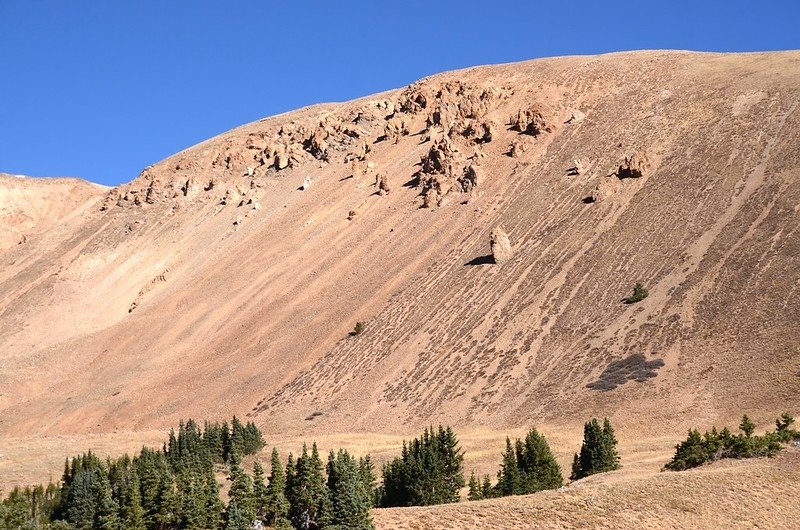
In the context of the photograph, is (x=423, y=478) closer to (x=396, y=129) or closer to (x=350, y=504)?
(x=350, y=504)

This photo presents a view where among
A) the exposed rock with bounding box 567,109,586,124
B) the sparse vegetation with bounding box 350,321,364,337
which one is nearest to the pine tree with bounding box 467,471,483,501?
the sparse vegetation with bounding box 350,321,364,337

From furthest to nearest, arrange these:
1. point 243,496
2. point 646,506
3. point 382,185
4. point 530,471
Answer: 1. point 382,185
2. point 530,471
3. point 646,506
4. point 243,496

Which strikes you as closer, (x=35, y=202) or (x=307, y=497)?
(x=307, y=497)

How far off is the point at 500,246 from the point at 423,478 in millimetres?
32598

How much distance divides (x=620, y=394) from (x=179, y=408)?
28.5m

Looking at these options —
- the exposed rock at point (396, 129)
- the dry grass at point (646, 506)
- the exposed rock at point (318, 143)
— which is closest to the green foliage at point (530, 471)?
the dry grass at point (646, 506)

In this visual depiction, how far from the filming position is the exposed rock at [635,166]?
62.4 metres

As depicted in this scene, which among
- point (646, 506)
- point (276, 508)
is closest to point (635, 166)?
point (646, 506)

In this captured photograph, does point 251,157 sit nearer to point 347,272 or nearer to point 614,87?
point 347,272

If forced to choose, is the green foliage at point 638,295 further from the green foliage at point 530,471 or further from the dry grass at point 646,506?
the dry grass at point 646,506

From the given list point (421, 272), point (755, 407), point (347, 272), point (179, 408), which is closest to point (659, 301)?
point (755, 407)

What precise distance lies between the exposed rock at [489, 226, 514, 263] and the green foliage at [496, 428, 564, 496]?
29.1m

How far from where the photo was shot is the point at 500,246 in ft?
198

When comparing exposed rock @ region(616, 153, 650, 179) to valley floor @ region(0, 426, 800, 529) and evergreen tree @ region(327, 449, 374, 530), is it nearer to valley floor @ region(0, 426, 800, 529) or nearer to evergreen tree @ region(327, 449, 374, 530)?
valley floor @ region(0, 426, 800, 529)
